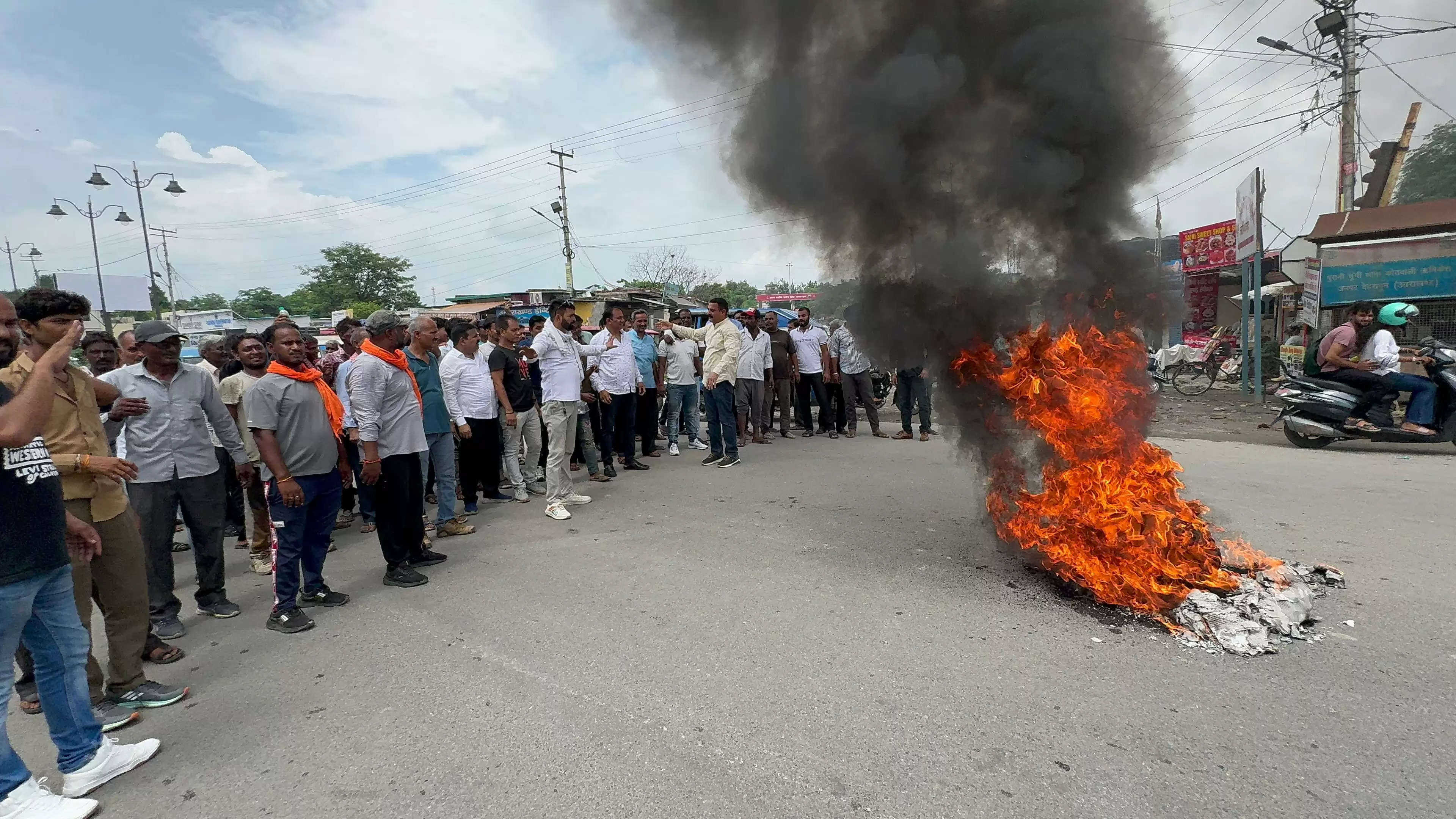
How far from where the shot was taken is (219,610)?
4.27 meters

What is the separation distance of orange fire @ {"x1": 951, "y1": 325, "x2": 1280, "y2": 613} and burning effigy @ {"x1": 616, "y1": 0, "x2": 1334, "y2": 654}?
12mm

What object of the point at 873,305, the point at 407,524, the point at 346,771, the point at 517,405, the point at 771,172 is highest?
the point at 771,172

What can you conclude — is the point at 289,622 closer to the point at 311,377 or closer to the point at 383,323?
the point at 311,377

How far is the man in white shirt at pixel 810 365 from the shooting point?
33.1 ft

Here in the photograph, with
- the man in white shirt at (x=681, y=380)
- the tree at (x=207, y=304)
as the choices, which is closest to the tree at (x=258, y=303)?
the tree at (x=207, y=304)

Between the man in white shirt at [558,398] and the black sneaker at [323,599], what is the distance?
2034mm

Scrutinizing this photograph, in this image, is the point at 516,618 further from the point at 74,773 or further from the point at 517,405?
the point at 517,405

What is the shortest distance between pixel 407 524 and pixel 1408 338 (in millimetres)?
16888

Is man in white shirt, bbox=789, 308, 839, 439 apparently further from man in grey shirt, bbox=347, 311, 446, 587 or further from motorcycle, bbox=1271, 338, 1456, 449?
man in grey shirt, bbox=347, 311, 446, 587

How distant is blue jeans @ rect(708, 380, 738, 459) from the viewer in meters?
7.93

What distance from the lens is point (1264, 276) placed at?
20.4m

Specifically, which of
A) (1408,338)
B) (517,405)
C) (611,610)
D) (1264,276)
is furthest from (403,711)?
(1264,276)

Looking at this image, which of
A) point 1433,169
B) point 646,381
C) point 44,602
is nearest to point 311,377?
point 44,602

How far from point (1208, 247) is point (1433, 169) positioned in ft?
64.0
